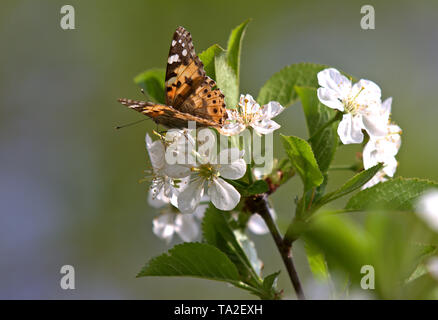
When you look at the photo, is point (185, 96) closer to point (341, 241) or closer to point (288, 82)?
point (288, 82)

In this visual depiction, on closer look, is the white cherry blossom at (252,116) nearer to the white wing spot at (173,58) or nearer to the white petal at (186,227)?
the white wing spot at (173,58)

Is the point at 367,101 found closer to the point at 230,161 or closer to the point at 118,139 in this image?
the point at 230,161

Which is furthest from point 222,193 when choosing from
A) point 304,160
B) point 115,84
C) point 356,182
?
point 115,84

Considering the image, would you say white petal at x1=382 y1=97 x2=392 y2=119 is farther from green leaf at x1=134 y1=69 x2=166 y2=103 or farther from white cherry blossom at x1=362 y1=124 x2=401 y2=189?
green leaf at x1=134 y1=69 x2=166 y2=103

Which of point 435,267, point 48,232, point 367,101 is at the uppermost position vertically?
point 367,101

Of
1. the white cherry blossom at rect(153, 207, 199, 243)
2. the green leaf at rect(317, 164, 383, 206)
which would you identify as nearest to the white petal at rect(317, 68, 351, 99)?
the green leaf at rect(317, 164, 383, 206)

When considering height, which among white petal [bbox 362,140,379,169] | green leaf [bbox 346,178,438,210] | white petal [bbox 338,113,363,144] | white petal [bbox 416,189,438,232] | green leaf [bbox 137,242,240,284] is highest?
white petal [bbox 338,113,363,144]
